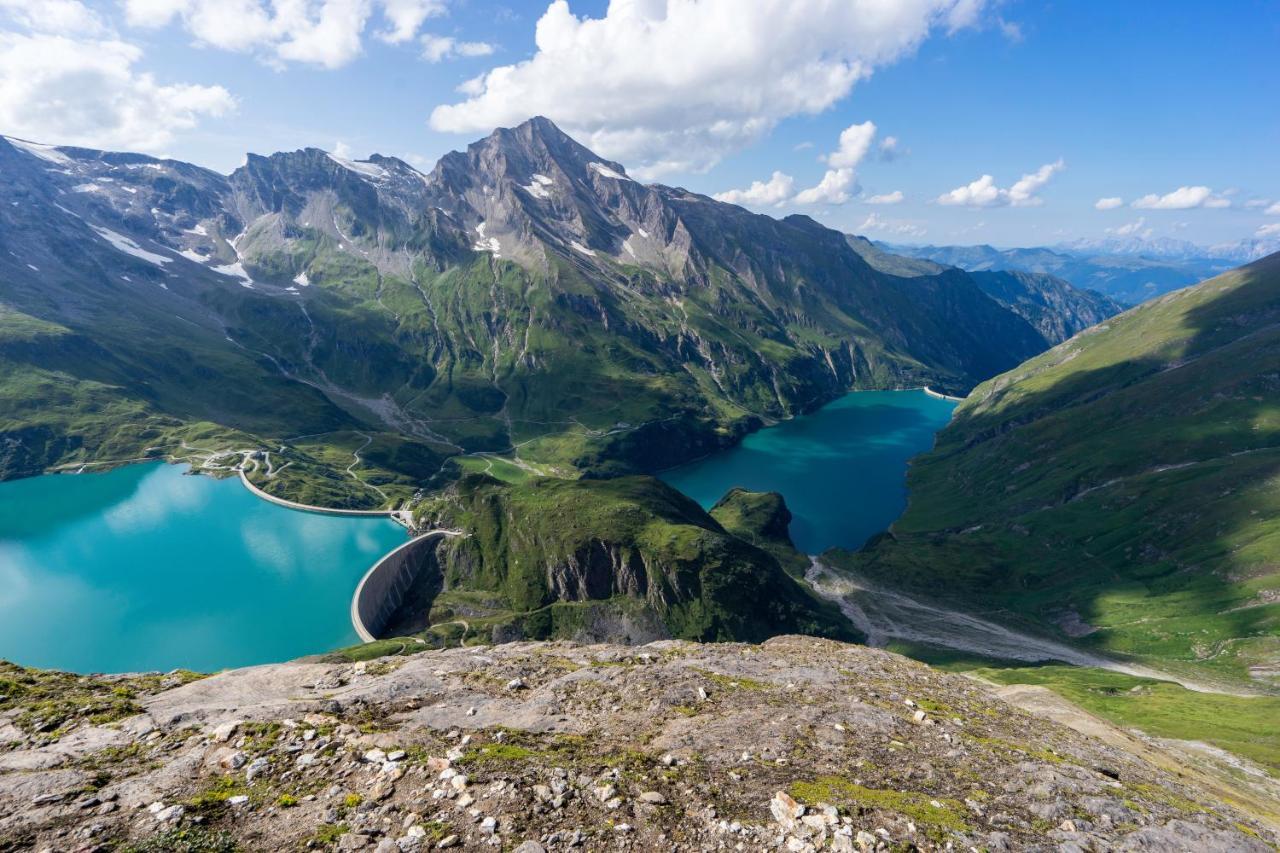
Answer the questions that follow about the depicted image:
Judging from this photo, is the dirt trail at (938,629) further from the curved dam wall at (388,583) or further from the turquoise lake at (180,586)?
the turquoise lake at (180,586)

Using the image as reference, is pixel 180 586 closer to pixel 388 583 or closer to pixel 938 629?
pixel 388 583

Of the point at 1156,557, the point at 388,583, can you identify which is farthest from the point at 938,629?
the point at 388,583

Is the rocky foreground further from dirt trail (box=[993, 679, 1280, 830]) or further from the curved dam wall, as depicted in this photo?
the curved dam wall

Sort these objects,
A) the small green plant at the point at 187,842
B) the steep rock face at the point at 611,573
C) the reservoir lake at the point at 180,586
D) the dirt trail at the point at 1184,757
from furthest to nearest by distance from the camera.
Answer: the steep rock face at the point at 611,573
the reservoir lake at the point at 180,586
the dirt trail at the point at 1184,757
the small green plant at the point at 187,842

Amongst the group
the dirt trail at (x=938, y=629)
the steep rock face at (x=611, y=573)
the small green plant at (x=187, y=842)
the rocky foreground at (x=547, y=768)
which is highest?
the small green plant at (x=187, y=842)

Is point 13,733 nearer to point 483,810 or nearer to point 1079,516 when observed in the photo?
point 483,810

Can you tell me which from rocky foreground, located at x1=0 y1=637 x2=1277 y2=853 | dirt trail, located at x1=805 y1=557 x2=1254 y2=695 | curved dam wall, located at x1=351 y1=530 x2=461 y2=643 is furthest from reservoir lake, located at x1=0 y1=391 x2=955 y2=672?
dirt trail, located at x1=805 y1=557 x2=1254 y2=695

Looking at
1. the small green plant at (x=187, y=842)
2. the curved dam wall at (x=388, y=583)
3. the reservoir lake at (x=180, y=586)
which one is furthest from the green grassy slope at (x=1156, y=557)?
the small green plant at (x=187, y=842)
